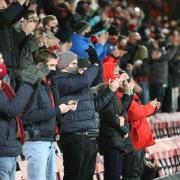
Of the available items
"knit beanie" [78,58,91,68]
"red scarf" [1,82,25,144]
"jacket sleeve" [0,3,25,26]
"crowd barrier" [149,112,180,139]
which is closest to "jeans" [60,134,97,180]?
"knit beanie" [78,58,91,68]

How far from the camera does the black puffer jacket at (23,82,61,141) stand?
7242mm

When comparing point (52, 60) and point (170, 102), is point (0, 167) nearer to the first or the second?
point (52, 60)

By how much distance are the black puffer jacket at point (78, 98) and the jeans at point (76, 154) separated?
4.1 inches

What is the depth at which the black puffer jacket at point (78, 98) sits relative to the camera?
307 inches

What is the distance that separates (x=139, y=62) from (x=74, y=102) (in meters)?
6.52

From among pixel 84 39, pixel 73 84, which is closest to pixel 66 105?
pixel 73 84

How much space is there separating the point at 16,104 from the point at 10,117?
0.14 meters

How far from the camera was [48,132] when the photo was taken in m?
7.39

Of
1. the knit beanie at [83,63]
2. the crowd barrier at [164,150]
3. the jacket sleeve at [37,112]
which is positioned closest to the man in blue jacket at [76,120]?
the knit beanie at [83,63]

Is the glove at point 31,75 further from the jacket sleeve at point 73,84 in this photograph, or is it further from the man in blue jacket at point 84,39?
the man in blue jacket at point 84,39

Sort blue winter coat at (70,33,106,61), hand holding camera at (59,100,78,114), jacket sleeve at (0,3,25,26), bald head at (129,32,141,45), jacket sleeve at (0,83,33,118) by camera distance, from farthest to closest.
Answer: bald head at (129,32,141,45)
blue winter coat at (70,33,106,61)
jacket sleeve at (0,3,25,26)
hand holding camera at (59,100,78,114)
jacket sleeve at (0,83,33,118)

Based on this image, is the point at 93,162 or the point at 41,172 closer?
the point at 41,172

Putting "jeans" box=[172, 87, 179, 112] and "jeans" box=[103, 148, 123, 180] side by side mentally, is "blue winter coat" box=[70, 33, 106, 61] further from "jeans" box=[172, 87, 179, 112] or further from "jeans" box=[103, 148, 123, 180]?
"jeans" box=[172, 87, 179, 112]

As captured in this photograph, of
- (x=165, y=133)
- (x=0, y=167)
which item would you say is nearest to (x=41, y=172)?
(x=0, y=167)
